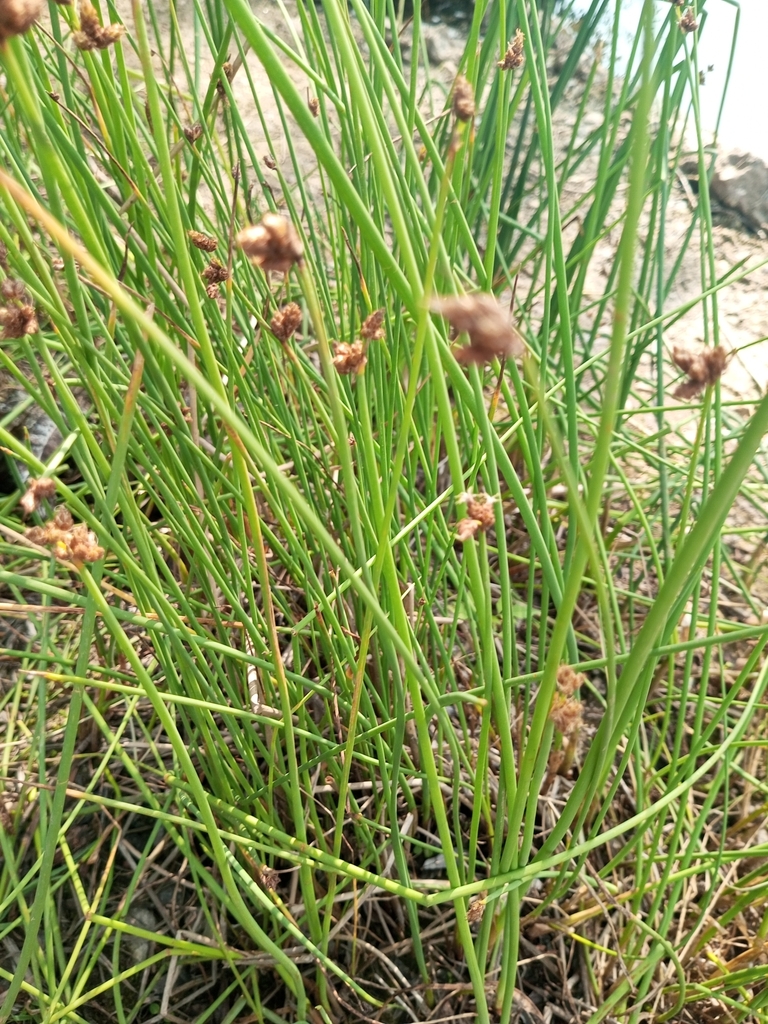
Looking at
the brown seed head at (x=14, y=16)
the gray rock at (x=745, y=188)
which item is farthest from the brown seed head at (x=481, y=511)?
the gray rock at (x=745, y=188)

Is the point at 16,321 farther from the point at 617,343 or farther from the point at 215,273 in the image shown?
the point at 617,343

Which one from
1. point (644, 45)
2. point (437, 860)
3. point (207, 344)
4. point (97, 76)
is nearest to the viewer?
point (644, 45)

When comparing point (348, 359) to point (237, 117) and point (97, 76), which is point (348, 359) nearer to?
point (97, 76)

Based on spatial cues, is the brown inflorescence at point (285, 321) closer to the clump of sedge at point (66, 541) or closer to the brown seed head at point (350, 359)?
the brown seed head at point (350, 359)

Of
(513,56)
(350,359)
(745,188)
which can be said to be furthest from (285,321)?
(745,188)

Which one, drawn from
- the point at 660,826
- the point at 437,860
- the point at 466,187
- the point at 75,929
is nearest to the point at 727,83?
the point at 466,187

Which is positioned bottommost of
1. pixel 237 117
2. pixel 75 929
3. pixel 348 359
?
pixel 75 929

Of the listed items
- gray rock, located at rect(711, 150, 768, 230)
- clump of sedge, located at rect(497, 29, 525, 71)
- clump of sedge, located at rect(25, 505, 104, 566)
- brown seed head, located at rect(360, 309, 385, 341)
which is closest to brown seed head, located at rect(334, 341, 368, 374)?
brown seed head, located at rect(360, 309, 385, 341)
